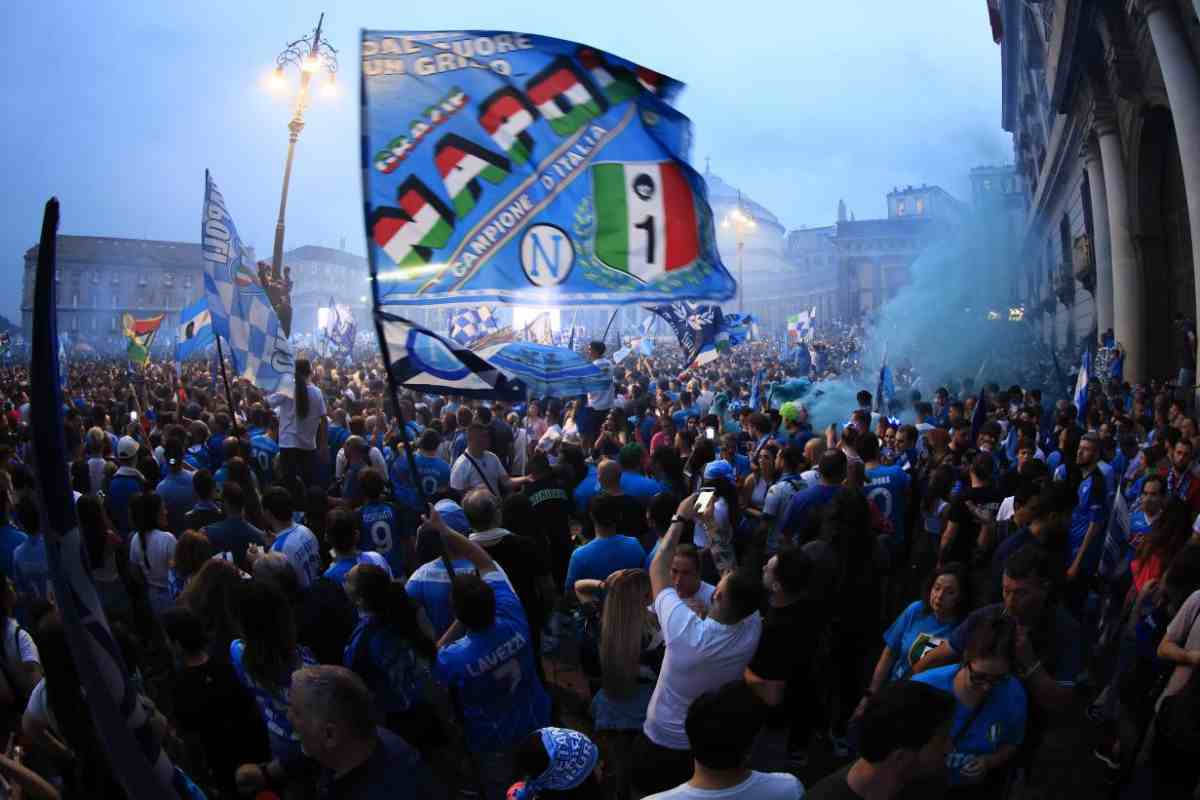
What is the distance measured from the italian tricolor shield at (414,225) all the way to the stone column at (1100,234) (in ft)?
63.9

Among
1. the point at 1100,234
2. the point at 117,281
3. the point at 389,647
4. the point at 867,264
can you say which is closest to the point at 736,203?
the point at 867,264

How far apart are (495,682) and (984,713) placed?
1948 millimetres

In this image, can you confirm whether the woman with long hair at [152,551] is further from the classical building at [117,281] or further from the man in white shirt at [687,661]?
the classical building at [117,281]

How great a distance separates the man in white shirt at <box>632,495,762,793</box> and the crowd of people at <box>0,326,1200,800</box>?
0.01m

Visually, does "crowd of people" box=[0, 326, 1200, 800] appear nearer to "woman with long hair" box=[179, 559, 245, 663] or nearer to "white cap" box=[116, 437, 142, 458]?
"woman with long hair" box=[179, 559, 245, 663]

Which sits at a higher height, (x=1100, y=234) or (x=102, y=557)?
(x=1100, y=234)

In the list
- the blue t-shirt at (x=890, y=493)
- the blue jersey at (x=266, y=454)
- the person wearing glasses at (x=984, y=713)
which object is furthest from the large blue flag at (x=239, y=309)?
the person wearing glasses at (x=984, y=713)

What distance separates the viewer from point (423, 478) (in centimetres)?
842

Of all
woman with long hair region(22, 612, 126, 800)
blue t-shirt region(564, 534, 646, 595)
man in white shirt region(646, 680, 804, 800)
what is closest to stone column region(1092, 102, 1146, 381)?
blue t-shirt region(564, 534, 646, 595)

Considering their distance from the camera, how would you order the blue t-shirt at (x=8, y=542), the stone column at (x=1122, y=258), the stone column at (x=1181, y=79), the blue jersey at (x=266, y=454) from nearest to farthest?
the blue t-shirt at (x=8, y=542) < the blue jersey at (x=266, y=454) < the stone column at (x=1181, y=79) < the stone column at (x=1122, y=258)

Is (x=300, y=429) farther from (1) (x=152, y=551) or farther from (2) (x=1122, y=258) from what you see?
(2) (x=1122, y=258)

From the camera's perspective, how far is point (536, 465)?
7.53 m

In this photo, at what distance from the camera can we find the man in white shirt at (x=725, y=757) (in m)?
2.81

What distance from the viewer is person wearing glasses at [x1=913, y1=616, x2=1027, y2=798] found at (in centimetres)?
356
